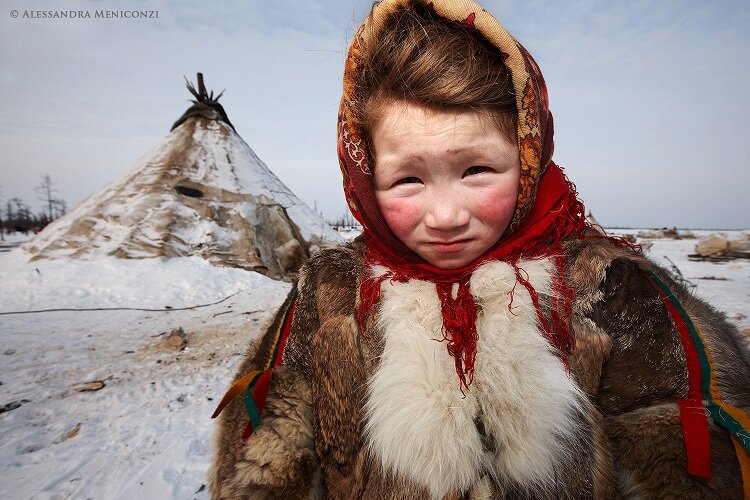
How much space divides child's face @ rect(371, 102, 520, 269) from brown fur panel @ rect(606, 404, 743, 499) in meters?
0.63

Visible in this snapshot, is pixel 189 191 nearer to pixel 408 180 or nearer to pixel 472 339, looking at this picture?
pixel 408 180

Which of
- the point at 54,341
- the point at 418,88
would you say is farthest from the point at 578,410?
the point at 54,341

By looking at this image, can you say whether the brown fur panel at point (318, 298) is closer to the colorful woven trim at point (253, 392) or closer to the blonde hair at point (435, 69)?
the colorful woven trim at point (253, 392)

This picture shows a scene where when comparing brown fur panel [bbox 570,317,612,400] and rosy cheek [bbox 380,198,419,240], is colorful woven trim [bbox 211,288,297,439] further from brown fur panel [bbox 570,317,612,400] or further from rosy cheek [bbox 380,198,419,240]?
brown fur panel [bbox 570,317,612,400]

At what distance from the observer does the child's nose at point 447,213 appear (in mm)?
1072

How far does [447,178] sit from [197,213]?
9530 mm

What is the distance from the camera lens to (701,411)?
86 centimetres

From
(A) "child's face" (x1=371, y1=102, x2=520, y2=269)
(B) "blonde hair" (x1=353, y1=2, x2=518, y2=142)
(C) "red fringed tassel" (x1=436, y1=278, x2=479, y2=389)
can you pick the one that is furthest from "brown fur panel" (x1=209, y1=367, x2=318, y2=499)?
(B) "blonde hair" (x1=353, y1=2, x2=518, y2=142)

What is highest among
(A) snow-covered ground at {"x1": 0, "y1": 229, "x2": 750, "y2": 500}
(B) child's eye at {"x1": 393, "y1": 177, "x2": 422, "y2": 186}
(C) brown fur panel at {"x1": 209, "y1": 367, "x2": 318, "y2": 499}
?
(B) child's eye at {"x1": 393, "y1": 177, "x2": 422, "y2": 186}

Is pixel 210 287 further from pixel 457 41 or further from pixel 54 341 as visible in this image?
pixel 457 41

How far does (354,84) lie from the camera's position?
1.27 metres

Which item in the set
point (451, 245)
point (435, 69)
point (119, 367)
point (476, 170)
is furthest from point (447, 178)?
point (119, 367)

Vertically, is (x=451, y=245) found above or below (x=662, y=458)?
above

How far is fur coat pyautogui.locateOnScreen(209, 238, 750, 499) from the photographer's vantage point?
93cm
